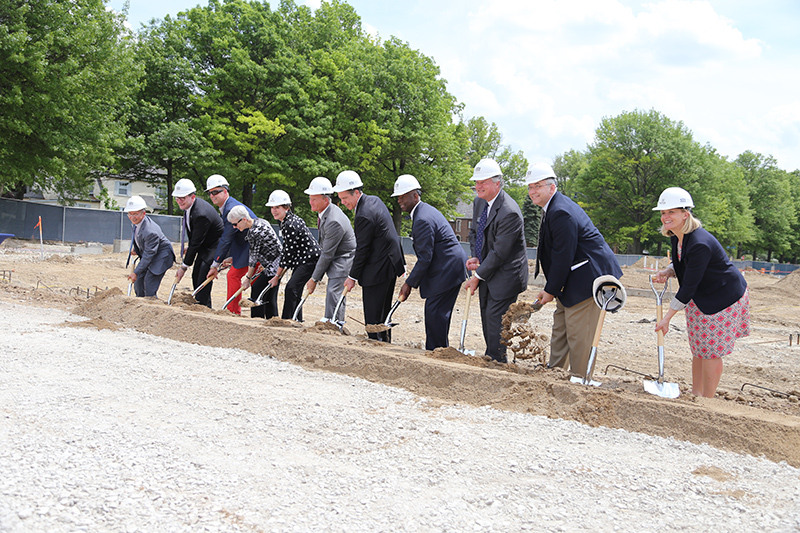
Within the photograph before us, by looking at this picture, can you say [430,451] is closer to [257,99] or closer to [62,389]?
[62,389]

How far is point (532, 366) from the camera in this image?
22.1ft

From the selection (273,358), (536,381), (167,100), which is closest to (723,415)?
(536,381)

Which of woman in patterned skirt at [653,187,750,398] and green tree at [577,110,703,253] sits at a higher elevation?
green tree at [577,110,703,253]

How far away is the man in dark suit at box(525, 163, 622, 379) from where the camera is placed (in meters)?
5.27

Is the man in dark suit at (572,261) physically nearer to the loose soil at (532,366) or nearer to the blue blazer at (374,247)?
the loose soil at (532,366)

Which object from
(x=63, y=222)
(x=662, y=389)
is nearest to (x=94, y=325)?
(x=662, y=389)

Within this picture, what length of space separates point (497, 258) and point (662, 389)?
5.80 ft

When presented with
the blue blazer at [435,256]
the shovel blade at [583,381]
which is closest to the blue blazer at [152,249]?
the blue blazer at [435,256]

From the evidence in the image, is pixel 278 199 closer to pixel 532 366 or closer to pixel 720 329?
pixel 532 366

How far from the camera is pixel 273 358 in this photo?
6.25 metres

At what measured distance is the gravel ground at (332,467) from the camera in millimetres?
2889

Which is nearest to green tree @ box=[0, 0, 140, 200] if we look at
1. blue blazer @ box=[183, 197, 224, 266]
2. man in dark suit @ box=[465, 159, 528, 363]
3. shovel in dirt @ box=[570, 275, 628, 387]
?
blue blazer @ box=[183, 197, 224, 266]

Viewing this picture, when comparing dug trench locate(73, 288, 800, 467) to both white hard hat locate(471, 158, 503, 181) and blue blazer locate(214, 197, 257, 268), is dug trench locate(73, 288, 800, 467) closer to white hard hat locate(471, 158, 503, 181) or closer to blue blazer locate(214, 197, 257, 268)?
blue blazer locate(214, 197, 257, 268)

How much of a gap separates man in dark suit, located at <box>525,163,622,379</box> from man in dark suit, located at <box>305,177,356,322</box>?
2.73 meters
